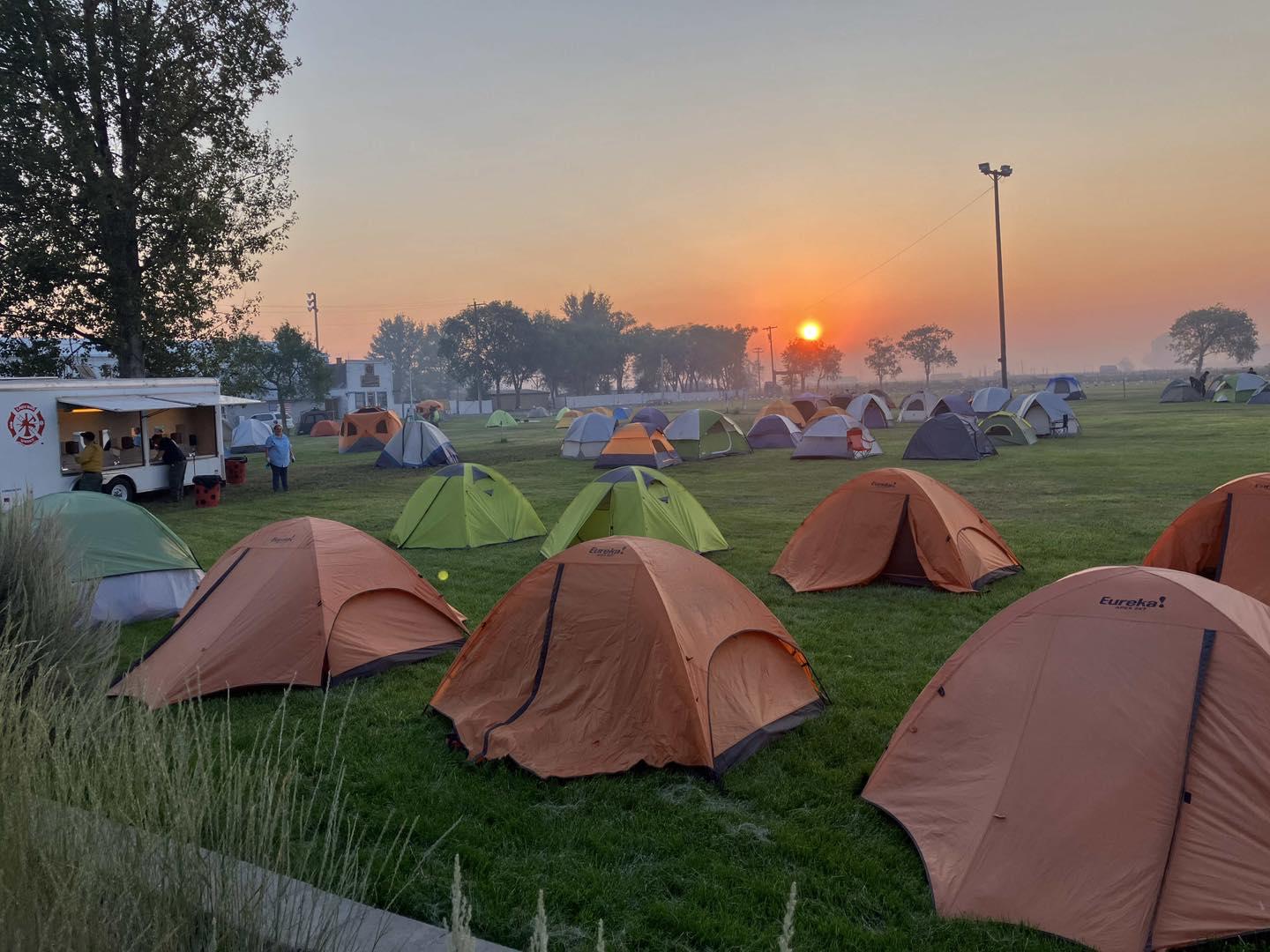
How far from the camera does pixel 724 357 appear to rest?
118 m

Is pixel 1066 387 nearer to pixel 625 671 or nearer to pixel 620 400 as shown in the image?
pixel 620 400

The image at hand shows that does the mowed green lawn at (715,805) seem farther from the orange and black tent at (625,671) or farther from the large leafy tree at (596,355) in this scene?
the large leafy tree at (596,355)

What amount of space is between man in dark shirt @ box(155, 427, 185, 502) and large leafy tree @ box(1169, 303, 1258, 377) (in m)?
110

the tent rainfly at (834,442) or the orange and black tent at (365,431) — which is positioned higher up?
the orange and black tent at (365,431)

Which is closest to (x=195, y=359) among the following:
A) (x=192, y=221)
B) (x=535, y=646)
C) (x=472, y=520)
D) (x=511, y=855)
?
(x=192, y=221)

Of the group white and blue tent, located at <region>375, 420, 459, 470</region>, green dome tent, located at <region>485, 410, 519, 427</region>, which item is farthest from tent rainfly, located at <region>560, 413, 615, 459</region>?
green dome tent, located at <region>485, 410, 519, 427</region>

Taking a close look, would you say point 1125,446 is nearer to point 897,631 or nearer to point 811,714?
point 897,631

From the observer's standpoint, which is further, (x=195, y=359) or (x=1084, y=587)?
(x=195, y=359)

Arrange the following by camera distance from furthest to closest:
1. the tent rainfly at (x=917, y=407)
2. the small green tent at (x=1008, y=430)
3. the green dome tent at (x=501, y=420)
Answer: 1. the green dome tent at (x=501, y=420)
2. the tent rainfly at (x=917, y=407)
3. the small green tent at (x=1008, y=430)

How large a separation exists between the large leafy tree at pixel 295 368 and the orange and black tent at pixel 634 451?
3653 centimetres

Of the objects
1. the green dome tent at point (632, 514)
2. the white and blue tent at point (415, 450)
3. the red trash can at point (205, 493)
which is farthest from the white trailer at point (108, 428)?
the green dome tent at point (632, 514)

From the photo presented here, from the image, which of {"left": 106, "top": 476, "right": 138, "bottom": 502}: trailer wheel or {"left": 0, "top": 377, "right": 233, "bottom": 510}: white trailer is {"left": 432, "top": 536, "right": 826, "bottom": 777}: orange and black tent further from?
{"left": 106, "top": 476, "right": 138, "bottom": 502}: trailer wheel

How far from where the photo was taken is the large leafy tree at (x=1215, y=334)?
335 ft

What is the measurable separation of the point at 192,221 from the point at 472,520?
549 inches
